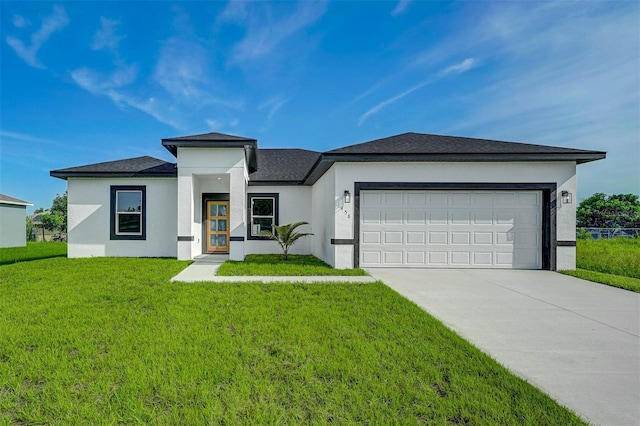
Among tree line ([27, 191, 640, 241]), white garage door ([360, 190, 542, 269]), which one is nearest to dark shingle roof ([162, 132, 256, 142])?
white garage door ([360, 190, 542, 269])

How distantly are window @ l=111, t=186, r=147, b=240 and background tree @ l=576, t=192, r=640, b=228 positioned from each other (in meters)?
39.9

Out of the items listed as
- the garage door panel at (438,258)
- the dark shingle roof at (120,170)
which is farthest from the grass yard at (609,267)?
the dark shingle roof at (120,170)

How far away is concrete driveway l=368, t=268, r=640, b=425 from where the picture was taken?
2.43 meters

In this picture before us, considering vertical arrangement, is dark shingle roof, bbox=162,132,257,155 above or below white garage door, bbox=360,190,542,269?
above

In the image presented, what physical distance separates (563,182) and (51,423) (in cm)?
1144

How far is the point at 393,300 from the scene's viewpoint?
495 cm

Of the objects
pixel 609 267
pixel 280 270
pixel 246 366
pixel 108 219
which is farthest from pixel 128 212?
pixel 609 267

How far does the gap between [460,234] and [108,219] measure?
501 inches

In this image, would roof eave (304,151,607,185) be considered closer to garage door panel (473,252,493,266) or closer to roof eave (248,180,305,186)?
garage door panel (473,252,493,266)

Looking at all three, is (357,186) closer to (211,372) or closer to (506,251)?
(506,251)

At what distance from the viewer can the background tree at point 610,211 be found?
2823 cm

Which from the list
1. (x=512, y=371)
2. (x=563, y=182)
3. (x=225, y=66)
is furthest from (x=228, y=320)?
(x=225, y=66)

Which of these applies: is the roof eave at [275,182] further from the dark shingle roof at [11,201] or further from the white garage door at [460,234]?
the dark shingle roof at [11,201]

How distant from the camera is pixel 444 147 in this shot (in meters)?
8.41
